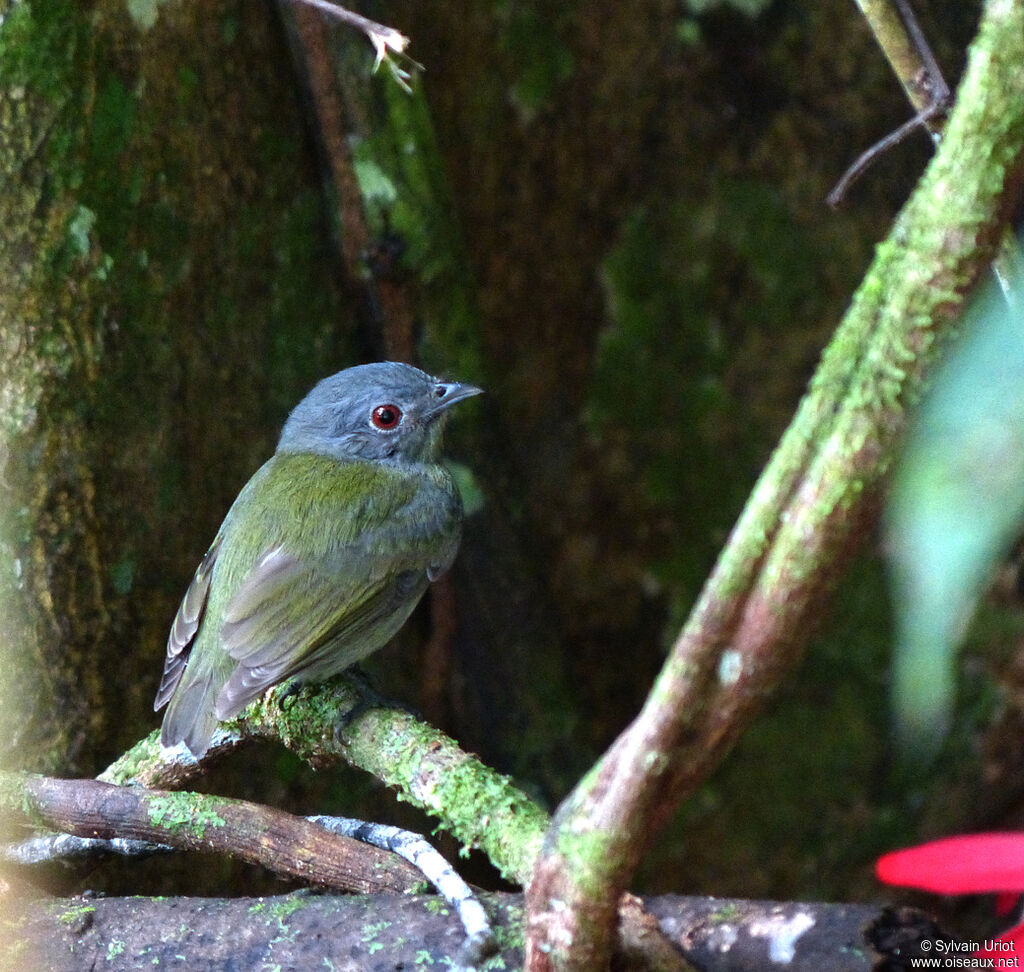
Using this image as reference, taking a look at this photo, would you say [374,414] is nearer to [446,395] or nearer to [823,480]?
[446,395]

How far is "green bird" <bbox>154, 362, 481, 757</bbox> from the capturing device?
8.29 feet

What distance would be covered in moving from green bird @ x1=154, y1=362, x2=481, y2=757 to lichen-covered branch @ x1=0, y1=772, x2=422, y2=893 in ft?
0.70

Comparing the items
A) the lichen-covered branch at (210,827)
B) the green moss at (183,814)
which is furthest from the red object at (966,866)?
the green moss at (183,814)

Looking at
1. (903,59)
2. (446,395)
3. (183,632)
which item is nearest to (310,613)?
(183,632)

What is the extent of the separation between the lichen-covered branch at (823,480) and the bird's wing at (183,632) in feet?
5.30

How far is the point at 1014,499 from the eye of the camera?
0.72 m

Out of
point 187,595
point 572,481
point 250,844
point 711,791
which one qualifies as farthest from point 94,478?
point 711,791

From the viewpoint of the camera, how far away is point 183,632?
8.66ft

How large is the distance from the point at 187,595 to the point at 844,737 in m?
2.49

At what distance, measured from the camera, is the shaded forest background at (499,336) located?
251 cm

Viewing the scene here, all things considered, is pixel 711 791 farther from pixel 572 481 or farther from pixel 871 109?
pixel 871 109

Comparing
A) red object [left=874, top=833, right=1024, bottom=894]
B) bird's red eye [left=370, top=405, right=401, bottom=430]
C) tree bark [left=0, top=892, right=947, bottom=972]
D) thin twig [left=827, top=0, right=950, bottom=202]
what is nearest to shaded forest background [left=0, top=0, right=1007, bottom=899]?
bird's red eye [left=370, top=405, right=401, bottom=430]

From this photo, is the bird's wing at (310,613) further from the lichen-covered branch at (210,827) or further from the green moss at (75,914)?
the green moss at (75,914)

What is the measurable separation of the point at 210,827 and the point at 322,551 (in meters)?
0.84
